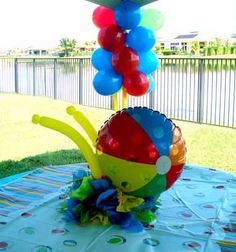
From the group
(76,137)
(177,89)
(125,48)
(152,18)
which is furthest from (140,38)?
(177,89)

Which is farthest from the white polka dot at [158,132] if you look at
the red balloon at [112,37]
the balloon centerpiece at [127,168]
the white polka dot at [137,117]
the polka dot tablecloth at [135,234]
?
the red balloon at [112,37]

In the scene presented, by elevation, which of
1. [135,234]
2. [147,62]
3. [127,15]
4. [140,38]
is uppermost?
[127,15]

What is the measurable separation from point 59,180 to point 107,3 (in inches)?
56.0

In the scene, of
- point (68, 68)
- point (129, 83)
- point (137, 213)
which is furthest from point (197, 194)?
point (68, 68)

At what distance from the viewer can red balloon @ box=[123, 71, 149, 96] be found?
9.44 ft

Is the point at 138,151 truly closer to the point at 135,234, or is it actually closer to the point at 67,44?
the point at 135,234

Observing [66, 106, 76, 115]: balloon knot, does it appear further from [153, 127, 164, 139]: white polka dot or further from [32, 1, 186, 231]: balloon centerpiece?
[153, 127, 164, 139]: white polka dot

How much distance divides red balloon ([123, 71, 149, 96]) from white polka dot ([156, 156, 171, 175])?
2.35ft

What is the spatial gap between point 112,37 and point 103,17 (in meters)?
0.23

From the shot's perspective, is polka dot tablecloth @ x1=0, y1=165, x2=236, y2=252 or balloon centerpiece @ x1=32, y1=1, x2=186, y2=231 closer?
polka dot tablecloth @ x1=0, y1=165, x2=236, y2=252

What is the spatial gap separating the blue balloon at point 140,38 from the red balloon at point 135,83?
18cm

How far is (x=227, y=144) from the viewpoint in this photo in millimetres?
5492

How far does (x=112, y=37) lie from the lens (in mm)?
2789

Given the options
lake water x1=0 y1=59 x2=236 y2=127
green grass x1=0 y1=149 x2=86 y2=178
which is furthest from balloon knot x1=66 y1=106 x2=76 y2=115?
lake water x1=0 y1=59 x2=236 y2=127
